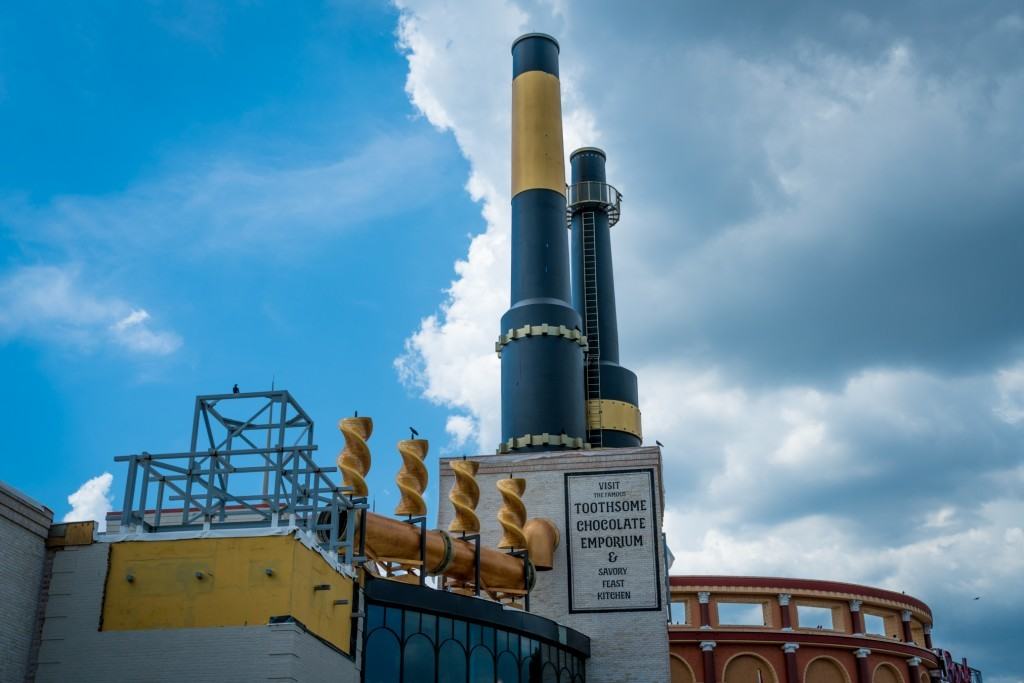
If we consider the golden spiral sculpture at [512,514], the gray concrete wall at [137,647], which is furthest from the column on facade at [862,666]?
the gray concrete wall at [137,647]

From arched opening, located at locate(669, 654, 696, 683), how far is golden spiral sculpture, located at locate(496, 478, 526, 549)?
19.2 m

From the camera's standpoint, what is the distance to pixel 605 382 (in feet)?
194

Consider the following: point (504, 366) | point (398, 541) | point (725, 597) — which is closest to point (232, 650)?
point (398, 541)

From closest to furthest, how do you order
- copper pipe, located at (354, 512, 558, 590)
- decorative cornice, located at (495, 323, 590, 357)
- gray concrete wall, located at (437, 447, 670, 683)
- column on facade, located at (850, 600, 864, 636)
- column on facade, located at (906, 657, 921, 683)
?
copper pipe, located at (354, 512, 558, 590), gray concrete wall, located at (437, 447, 670, 683), decorative cornice, located at (495, 323, 590, 357), column on facade, located at (850, 600, 864, 636), column on facade, located at (906, 657, 921, 683)

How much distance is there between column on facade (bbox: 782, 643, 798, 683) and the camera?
58.0 m

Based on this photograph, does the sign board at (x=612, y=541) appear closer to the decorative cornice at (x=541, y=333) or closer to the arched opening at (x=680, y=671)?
the decorative cornice at (x=541, y=333)

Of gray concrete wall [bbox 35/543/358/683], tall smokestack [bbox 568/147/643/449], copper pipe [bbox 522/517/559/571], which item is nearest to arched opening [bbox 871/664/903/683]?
tall smokestack [bbox 568/147/643/449]

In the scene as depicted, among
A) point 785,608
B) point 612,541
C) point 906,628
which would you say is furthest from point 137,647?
point 906,628

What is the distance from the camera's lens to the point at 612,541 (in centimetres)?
4472

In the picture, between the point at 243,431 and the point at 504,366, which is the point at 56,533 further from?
the point at 504,366

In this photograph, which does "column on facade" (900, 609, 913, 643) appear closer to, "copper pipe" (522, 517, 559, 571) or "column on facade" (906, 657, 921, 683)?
"column on facade" (906, 657, 921, 683)

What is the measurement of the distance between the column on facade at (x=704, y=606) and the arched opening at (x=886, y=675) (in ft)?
31.4

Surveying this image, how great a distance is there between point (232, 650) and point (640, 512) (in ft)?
78.0

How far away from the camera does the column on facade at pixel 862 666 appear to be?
59469 mm
